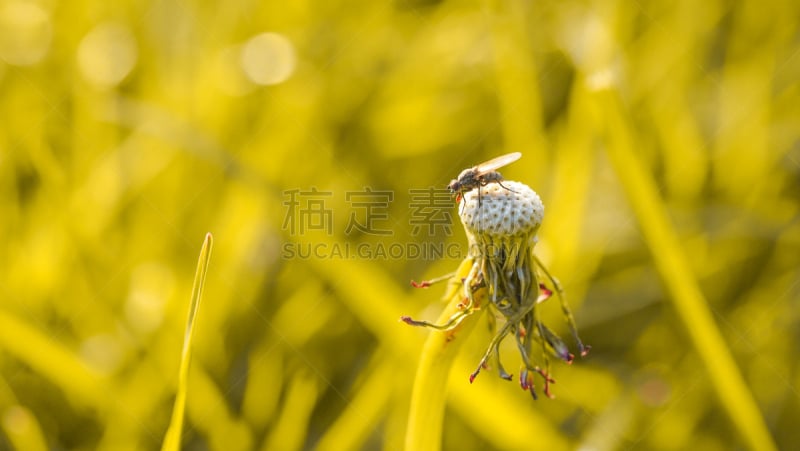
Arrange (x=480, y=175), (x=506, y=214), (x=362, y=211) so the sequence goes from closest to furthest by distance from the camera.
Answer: (x=506, y=214)
(x=480, y=175)
(x=362, y=211)

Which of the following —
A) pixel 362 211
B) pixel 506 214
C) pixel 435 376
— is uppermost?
pixel 362 211

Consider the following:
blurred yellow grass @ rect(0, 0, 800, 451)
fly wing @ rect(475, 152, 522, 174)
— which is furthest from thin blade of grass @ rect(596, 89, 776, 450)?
fly wing @ rect(475, 152, 522, 174)

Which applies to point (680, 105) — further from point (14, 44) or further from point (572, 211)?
point (14, 44)

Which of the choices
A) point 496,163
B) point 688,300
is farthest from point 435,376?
point 688,300

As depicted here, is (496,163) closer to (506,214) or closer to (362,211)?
(506,214)

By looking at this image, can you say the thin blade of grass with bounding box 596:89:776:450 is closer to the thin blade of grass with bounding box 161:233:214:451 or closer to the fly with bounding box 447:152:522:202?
the fly with bounding box 447:152:522:202

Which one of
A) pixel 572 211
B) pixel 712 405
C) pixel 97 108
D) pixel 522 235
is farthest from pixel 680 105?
pixel 97 108

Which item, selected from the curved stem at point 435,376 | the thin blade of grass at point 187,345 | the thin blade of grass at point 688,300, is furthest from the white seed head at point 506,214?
the thin blade of grass at point 688,300
